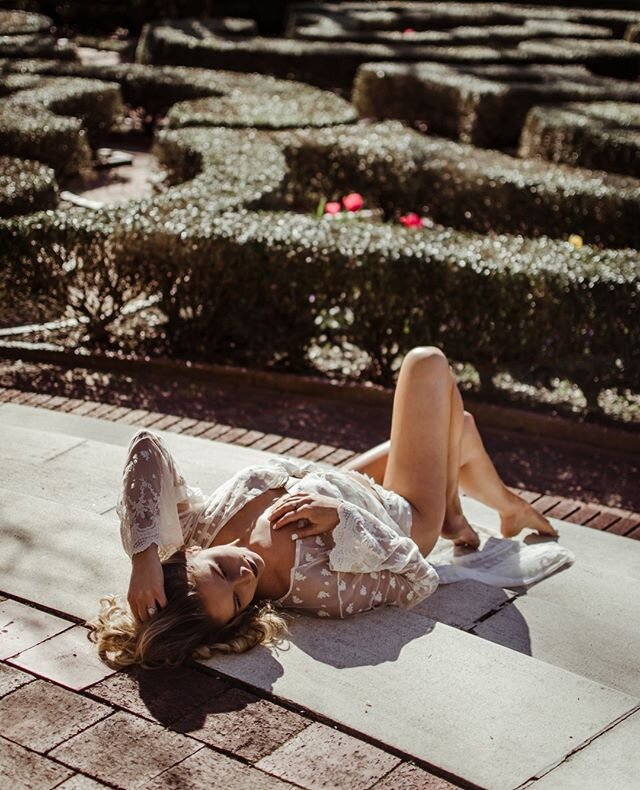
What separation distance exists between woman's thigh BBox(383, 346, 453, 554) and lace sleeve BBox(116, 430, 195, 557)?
1203 millimetres

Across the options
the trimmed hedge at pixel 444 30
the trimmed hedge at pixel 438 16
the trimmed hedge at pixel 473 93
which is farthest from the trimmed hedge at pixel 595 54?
the trimmed hedge at pixel 438 16

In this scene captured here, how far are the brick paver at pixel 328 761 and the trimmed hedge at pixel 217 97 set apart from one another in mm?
9623

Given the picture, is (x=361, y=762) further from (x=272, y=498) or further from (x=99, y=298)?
(x=99, y=298)

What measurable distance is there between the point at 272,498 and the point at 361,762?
129 centimetres

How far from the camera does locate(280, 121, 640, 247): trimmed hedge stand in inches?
387

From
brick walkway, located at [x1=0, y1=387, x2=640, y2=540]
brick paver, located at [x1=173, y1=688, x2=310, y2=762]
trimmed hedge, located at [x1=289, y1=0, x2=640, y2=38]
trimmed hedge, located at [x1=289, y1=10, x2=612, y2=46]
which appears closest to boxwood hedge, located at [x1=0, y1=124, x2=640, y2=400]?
brick walkway, located at [x1=0, y1=387, x2=640, y2=540]

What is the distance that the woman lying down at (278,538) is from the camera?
11.6 ft

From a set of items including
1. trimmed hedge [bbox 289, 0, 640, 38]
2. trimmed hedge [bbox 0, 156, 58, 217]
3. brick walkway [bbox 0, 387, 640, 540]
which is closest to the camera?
brick walkway [bbox 0, 387, 640, 540]

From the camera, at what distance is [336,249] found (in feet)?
24.9

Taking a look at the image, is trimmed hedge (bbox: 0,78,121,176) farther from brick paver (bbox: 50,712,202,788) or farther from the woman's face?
brick paver (bbox: 50,712,202,788)

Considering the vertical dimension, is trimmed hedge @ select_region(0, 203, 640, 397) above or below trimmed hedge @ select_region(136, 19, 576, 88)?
below

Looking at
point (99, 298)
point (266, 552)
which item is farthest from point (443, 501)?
point (99, 298)

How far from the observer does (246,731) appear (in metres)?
3.17

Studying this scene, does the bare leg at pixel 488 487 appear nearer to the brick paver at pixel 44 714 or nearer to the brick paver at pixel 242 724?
the brick paver at pixel 242 724
